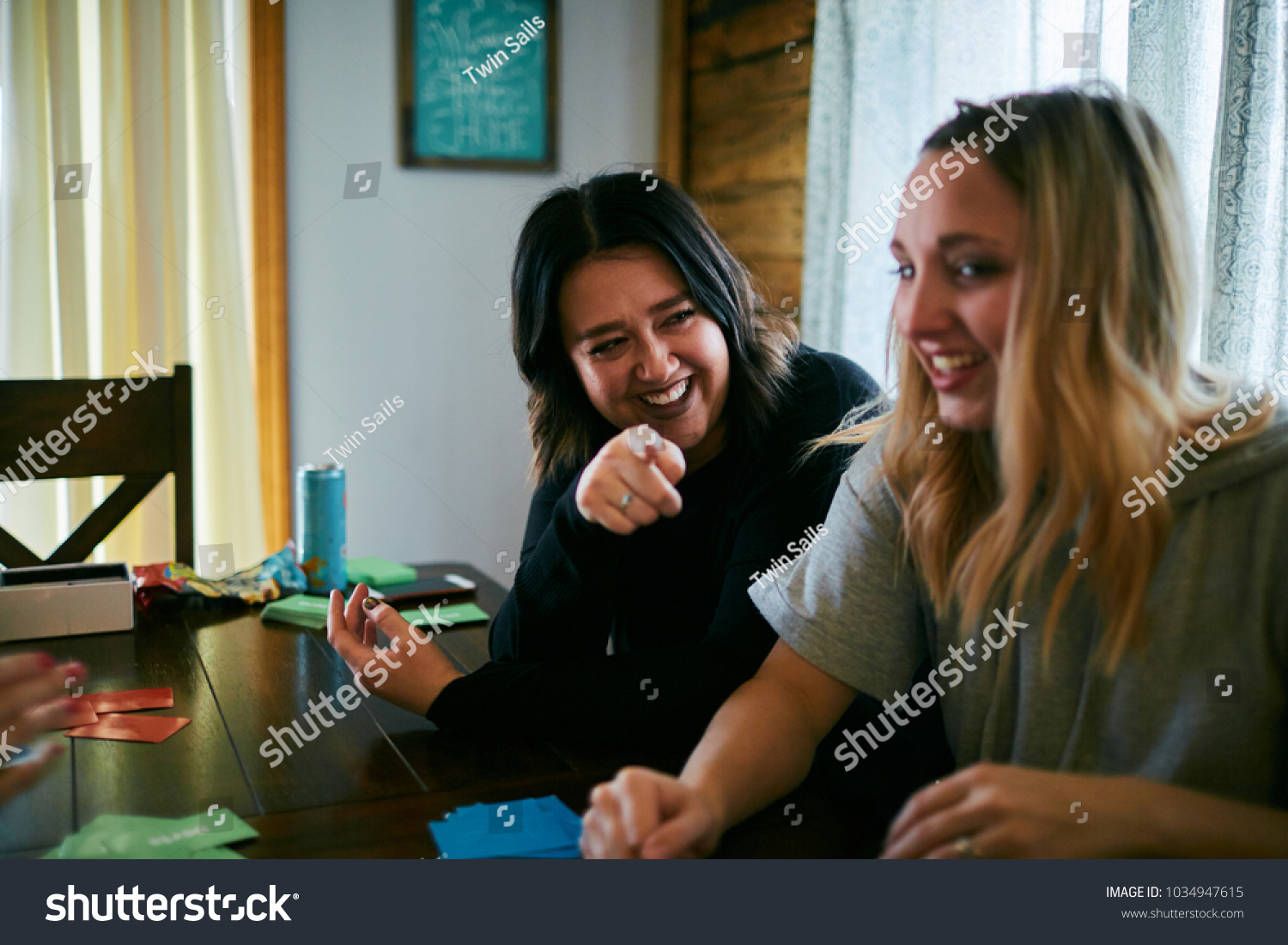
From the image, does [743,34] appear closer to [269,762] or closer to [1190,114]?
[1190,114]

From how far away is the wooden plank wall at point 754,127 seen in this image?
8.03ft

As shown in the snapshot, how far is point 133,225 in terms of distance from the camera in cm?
241

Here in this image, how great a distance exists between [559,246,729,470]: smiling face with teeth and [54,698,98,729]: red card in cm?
62

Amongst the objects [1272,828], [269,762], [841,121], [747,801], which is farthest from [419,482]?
[1272,828]

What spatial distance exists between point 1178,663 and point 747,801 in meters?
0.31

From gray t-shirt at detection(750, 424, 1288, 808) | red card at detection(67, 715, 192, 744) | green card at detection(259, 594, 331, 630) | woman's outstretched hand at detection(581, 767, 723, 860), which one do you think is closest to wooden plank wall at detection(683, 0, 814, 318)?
green card at detection(259, 594, 331, 630)

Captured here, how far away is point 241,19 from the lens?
247 cm

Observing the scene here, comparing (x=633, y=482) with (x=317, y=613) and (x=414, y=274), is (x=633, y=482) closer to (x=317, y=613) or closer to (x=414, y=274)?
(x=317, y=613)

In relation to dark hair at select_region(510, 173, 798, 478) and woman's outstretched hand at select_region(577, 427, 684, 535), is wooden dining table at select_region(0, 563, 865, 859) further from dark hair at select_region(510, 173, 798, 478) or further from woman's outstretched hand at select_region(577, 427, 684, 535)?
dark hair at select_region(510, 173, 798, 478)

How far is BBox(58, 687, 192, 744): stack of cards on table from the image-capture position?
950mm

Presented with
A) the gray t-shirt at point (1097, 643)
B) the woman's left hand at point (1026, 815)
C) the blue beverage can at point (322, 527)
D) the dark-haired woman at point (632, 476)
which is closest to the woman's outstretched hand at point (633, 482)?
the dark-haired woman at point (632, 476)

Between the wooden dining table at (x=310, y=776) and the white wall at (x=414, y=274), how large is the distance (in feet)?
5.09

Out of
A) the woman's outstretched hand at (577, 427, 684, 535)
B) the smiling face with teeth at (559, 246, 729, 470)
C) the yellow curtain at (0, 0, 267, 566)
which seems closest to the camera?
the woman's outstretched hand at (577, 427, 684, 535)

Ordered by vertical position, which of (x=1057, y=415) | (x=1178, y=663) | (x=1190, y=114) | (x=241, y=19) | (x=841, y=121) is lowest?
(x=1178, y=663)
